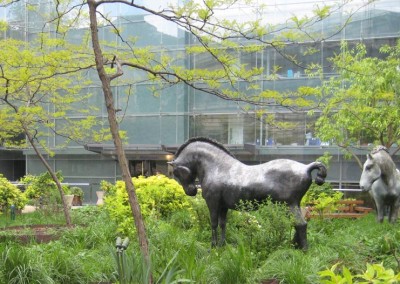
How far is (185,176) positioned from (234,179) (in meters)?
0.90

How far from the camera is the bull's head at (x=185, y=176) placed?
9.28 meters

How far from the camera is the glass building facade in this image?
23.4 m

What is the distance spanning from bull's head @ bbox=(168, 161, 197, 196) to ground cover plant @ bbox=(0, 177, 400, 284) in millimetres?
814

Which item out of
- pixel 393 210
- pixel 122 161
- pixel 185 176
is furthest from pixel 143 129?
pixel 122 161

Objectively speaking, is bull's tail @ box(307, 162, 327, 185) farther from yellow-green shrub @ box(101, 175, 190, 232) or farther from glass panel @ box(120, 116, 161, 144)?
glass panel @ box(120, 116, 161, 144)

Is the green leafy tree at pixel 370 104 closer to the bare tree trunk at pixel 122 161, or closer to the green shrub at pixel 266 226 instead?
the green shrub at pixel 266 226

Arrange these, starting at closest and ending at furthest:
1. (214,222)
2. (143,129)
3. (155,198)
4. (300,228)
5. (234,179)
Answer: (300,228) < (234,179) < (214,222) < (155,198) < (143,129)

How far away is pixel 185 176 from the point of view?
9.31m

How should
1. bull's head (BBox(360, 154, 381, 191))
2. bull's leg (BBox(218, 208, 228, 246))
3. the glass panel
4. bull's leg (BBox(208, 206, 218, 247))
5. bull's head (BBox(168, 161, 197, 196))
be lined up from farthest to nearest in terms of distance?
the glass panel
bull's head (BBox(360, 154, 381, 191))
bull's head (BBox(168, 161, 197, 196))
bull's leg (BBox(218, 208, 228, 246))
bull's leg (BBox(208, 206, 218, 247))

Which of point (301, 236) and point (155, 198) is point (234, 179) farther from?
point (155, 198)

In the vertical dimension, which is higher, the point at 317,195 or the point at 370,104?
the point at 370,104

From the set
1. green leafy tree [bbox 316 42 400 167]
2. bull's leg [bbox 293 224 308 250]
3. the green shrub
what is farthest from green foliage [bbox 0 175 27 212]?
bull's leg [bbox 293 224 308 250]

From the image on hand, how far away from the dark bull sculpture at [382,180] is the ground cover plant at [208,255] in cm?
110

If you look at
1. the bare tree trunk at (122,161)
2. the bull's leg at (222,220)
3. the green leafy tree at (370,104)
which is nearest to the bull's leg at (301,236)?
the bull's leg at (222,220)
